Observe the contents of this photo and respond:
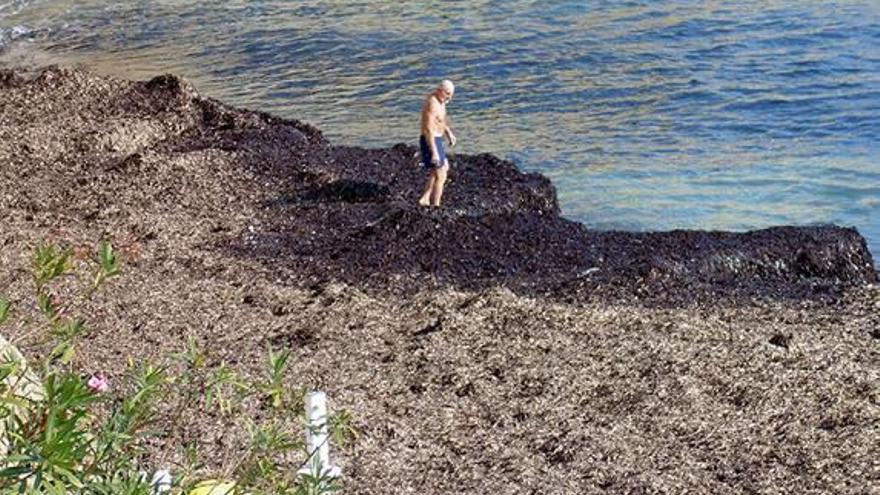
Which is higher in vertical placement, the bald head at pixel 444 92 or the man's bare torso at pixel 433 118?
the bald head at pixel 444 92

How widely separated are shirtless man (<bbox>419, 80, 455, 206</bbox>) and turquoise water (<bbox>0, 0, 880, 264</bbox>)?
2.37 m

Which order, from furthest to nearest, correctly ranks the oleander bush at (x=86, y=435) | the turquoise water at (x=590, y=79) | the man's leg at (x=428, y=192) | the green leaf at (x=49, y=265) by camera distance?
the turquoise water at (x=590, y=79)
the man's leg at (x=428, y=192)
the green leaf at (x=49, y=265)
the oleander bush at (x=86, y=435)

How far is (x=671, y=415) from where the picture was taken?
8.23m

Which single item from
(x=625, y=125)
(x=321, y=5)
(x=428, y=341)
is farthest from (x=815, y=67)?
(x=428, y=341)

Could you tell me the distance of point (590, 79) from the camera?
22.8 metres

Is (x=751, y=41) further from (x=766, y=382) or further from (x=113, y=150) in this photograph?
(x=766, y=382)

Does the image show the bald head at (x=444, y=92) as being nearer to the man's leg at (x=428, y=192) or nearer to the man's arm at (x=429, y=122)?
the man's arm at (x=429, y=122)

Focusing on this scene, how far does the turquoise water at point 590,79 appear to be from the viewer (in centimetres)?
1730

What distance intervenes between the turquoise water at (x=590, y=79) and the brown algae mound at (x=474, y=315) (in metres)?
2.89

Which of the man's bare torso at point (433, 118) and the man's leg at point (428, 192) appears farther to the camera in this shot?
the man's bare torso at point (433, 118)

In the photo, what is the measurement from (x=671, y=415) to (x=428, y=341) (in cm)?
181

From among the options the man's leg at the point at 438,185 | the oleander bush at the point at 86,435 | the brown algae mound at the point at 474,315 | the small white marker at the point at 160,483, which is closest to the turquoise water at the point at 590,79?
the man's leg at the point at 438,185

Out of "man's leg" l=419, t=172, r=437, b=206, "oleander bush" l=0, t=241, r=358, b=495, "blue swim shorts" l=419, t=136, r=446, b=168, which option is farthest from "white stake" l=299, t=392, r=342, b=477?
"blue swim shorts" l=419, t=136, r=446, b=168

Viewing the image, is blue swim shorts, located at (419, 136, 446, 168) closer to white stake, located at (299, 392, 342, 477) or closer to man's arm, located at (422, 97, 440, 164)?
man's arm, located at (422, 97, 440, 164)
